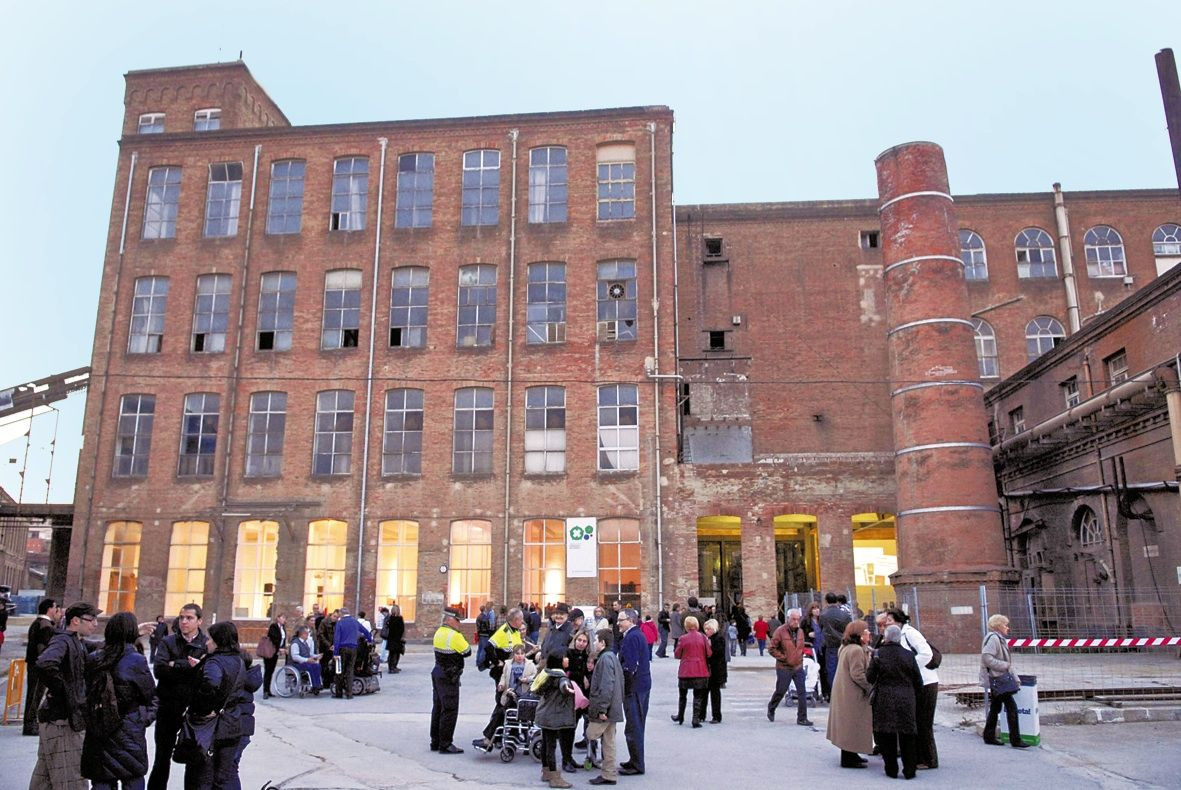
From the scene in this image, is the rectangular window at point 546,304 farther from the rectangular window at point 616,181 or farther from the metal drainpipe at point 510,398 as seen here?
the rectangular window at point 616,181

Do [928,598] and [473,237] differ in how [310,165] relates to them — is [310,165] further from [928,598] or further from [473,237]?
[928,598]

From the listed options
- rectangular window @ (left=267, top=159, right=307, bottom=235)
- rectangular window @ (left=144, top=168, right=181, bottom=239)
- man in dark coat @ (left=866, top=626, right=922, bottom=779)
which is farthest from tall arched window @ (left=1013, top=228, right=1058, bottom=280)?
man in dark coat @ (left=866, top=626, right=922, bottom=779)

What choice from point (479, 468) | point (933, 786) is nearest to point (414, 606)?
point (479, 468)

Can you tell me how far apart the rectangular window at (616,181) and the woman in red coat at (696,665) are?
871 inches

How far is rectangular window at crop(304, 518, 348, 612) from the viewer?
3022 centimetres

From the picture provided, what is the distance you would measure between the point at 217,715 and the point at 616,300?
26045 millimetres

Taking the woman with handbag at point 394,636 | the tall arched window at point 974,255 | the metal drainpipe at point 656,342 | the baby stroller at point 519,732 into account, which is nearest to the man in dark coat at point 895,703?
the baby stroller at point 519,732

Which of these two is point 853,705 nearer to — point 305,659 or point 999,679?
point 999,679

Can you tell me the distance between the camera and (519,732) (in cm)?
1034

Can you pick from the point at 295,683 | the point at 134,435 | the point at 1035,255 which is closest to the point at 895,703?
the point at 295,683

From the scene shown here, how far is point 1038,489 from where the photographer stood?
93.5 feet

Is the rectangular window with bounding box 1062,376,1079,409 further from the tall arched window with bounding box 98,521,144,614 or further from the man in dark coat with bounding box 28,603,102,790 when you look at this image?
the tall arched window with bounding box 98,521,144,614

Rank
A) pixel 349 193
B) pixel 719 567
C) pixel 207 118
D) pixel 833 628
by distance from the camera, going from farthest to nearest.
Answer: pixel 207 118 < pixel 719 567 < pixel 349 193 < pixel 833 628

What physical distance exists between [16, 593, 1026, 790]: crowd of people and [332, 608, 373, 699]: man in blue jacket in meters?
0.02
